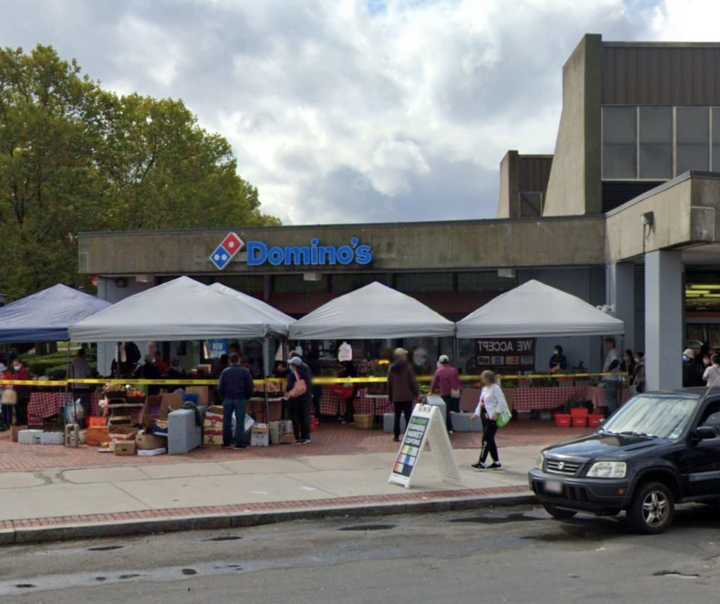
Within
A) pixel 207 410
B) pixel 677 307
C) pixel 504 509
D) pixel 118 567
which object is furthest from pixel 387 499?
pixel 677 307

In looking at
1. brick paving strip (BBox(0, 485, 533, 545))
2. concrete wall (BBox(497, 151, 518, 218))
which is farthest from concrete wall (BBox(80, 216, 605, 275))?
brick paving strip (BBox(0, 485, 533, 545))

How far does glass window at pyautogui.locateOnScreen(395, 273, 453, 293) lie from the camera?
28.2 meters

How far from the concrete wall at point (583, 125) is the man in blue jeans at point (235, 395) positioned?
49.3ft

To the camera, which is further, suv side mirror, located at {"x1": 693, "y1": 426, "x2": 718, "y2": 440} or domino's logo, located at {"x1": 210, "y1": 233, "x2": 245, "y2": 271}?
domino's logo, located at {"x1": 210, "y1": 233, "x2": 245, "y2": 271}

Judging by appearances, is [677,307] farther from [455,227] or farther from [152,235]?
[152,235]

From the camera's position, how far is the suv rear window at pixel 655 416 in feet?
35.2

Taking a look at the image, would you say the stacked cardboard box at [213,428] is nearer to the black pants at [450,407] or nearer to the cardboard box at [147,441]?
the cardboard box at [147,441]

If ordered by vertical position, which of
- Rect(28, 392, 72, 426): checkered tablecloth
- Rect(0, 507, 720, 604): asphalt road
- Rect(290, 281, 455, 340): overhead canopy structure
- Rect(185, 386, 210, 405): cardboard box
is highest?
Rect(290, 281, 455, 340): overhead canopy structure

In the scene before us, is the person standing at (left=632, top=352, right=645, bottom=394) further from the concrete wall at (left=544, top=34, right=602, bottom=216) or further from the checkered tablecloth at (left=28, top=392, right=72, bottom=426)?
the checkered tablecloth at (left=28, top=392, right=72, bottom=426)

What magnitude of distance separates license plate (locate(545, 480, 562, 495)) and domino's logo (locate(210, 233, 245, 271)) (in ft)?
60.6

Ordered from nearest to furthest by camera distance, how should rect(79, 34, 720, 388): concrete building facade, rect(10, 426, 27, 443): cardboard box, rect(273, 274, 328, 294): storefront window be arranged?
rect(10, 426, 27, 443): cardboard box, rect(79, 34, 720, 388): concrete building facade, rect(273, 274, 328, 294): storefront window

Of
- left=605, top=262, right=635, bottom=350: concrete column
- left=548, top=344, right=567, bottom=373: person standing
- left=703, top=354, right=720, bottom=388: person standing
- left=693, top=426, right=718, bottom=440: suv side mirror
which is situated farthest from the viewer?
left=605, top=262, right=635, bottom=350: concrete column

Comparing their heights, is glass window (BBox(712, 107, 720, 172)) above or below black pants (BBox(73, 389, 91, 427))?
above

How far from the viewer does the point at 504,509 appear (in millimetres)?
11828
